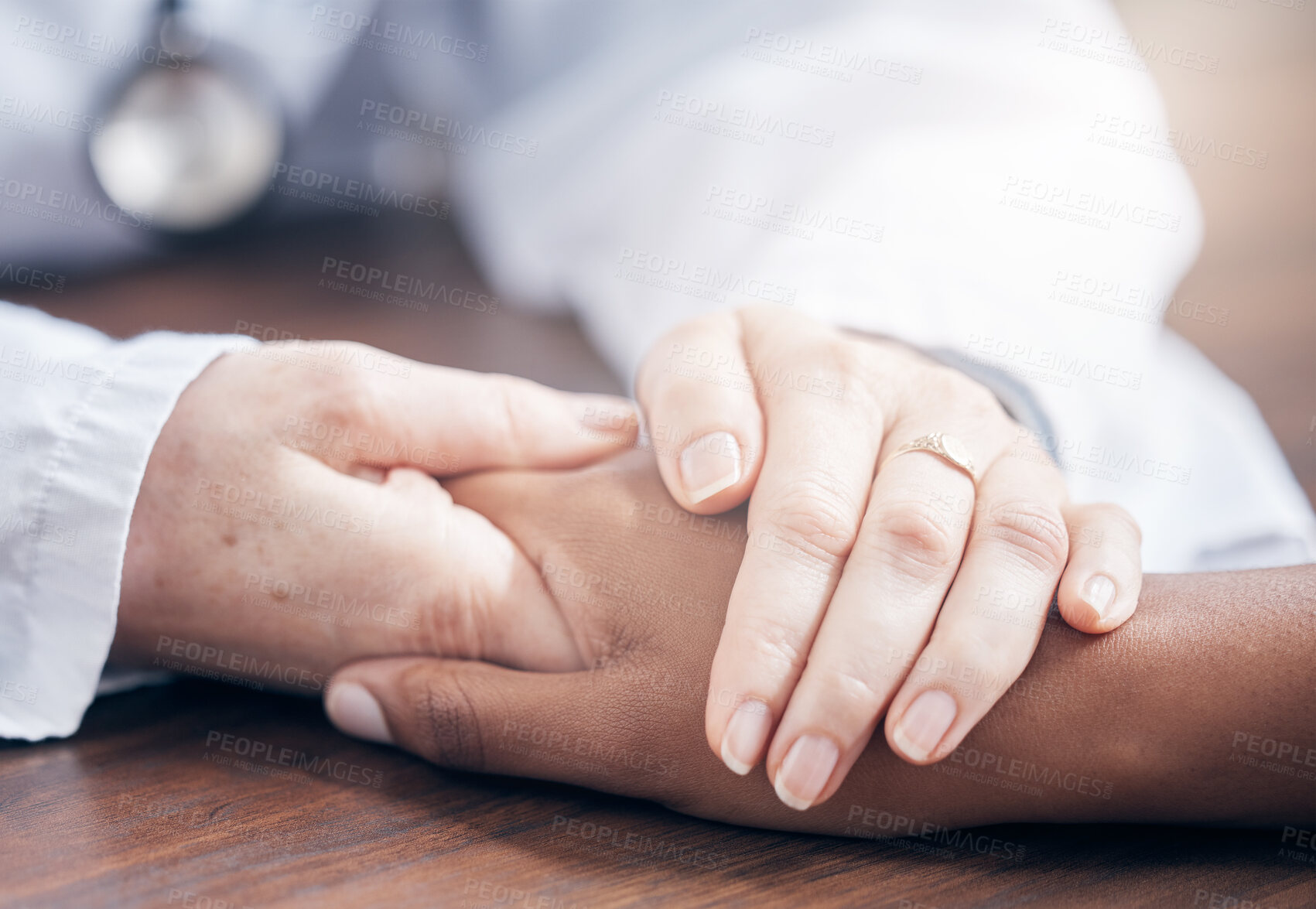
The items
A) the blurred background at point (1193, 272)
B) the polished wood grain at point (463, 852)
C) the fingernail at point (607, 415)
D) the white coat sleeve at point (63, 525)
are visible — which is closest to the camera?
the polished wood grain at point (463, 852)

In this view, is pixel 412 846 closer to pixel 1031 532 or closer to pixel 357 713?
pixel 357 713

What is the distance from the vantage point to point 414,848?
43 cm

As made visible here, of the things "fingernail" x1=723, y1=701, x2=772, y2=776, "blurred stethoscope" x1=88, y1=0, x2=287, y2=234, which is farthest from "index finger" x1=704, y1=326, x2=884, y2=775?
"blurred stethoscope" x1=88, y1=0, x2=287, y2=234

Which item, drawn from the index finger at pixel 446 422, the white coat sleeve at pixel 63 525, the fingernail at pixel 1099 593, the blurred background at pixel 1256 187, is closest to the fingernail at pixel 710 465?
the index finger at pixel 446 422

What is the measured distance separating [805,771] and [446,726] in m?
0.20

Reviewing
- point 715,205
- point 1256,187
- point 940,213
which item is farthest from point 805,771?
point 1256,187

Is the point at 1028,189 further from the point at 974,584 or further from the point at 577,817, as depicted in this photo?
the point at 577,817

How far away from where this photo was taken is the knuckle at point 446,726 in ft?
1.59

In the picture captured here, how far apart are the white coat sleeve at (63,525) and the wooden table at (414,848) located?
0.03 metres

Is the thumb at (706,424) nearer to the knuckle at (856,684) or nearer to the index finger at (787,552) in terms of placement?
the index finger at (787,552)

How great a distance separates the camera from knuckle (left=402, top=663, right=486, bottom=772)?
1.59 feet

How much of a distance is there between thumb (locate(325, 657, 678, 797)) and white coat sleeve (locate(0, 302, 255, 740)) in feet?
0.49

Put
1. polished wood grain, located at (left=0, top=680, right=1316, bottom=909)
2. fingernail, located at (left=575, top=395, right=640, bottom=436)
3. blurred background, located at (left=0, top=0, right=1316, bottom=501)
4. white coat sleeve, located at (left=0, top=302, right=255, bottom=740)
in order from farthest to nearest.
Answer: blurred background, located at (left=0, top=0, right=1316, bottom=501)
fingernail, located at (left=575, top=395, right=640, bottom=436)
white coat sleeve, located at (left=0, top=302, right=255, bottom=740)
polished wood grain, located at (left=0, top=680, right=1316, bottom=909)

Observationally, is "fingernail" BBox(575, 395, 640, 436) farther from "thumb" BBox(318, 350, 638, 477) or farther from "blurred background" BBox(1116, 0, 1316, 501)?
"blurred background" BBox(1116, 0, 1316, 501)
